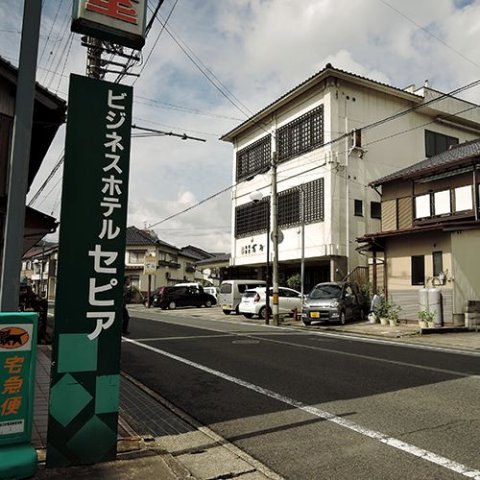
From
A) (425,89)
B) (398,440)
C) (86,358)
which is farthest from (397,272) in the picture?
(86,358)

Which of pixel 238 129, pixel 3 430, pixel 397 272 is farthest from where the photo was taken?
pixel 238 129

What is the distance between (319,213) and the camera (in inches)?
1097

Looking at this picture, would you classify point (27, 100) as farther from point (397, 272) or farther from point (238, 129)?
point (238, 129)

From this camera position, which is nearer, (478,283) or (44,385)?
(44,385)

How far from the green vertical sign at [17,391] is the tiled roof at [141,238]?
2066 inches

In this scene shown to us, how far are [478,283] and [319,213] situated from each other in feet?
35.1

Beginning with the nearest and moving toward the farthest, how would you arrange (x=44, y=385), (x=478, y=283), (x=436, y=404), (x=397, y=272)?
(x=436, y=404)
(x=44, y=385)
(x=478, y=283)
(x=397, y=272)

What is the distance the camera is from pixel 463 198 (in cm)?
2112

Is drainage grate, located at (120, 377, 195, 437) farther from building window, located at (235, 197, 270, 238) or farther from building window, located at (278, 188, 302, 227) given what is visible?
building window, located at (235, 197, 270, 238)

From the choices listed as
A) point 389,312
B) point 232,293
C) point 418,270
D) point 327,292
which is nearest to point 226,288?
point 232,293

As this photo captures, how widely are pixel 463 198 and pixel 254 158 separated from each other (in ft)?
55.1

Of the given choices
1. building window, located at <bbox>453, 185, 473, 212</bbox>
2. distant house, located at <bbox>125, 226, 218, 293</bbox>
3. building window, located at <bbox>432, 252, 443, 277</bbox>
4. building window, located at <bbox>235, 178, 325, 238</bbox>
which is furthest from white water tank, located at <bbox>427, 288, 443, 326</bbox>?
distant house, located at <bbox>125, 226, 218, 293</bbox>

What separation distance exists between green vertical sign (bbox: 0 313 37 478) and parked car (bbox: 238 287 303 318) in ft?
67.2

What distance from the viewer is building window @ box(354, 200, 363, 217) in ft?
92.1
